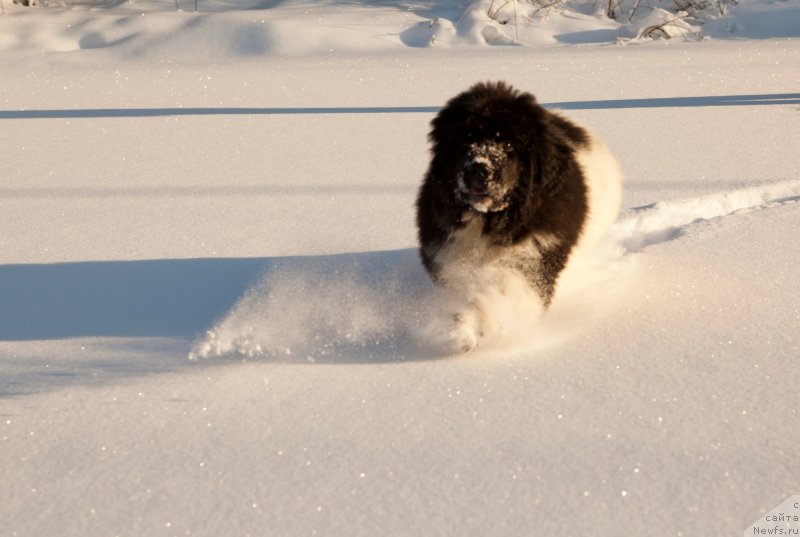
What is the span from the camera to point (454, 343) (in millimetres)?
3408

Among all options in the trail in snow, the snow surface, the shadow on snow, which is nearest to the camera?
the snow surface

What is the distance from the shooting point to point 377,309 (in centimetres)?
392

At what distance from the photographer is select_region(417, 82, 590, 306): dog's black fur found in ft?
11.6

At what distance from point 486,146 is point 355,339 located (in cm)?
89

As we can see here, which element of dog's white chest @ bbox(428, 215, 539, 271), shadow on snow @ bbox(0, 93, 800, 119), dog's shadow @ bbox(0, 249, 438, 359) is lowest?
shadow on snow @ bbox(0, 93, 800, 119)

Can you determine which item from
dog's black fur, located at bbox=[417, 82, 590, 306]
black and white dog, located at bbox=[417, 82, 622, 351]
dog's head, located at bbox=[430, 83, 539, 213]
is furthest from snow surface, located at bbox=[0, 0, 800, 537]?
dog's head, located at bbox=[430, 83, 539, 213]

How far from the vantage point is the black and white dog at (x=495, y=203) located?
352cm

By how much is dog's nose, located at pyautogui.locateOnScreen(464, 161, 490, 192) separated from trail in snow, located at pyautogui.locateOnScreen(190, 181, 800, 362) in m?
0.47

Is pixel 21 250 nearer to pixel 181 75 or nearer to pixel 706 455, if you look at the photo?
pixel 706 455

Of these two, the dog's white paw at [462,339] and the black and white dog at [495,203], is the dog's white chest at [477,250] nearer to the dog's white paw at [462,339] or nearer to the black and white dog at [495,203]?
the black and white dog at [495,203]

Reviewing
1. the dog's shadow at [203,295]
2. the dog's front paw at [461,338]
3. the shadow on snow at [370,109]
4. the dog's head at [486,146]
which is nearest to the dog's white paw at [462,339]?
the dog's front paw at [461,338]

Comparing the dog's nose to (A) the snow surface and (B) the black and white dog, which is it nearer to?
(B) the black and white dog

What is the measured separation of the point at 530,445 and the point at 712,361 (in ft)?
3.05

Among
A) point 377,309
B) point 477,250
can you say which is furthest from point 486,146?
point 377,309
